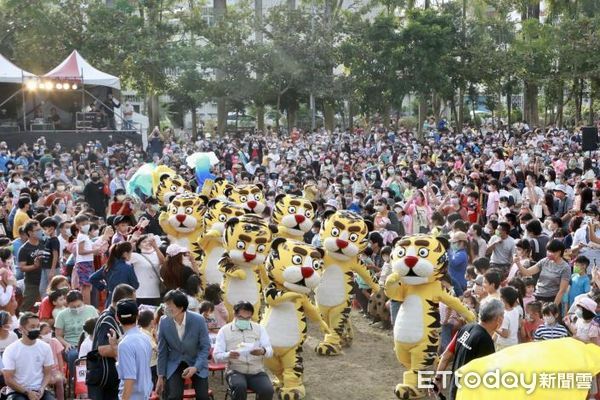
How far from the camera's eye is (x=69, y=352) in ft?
29.1

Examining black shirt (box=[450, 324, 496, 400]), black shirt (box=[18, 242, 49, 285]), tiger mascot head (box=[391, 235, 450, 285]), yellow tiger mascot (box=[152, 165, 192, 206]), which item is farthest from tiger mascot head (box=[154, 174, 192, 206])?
black shirt (box=[450, 324, 496, 400])

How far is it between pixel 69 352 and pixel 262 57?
2863cm

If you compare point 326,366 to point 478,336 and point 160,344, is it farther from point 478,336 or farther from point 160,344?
point 478,336

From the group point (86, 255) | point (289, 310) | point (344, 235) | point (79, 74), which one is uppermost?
point (79, 74)

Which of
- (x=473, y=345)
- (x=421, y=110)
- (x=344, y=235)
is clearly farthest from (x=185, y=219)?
(x=421, y=110)

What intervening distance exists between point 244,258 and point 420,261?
81.2 inches

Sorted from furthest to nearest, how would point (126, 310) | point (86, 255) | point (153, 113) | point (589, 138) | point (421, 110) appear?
point (153, 113) < point (421, 110) < point (589, 138) < point (86, 255) < point (126, 310)

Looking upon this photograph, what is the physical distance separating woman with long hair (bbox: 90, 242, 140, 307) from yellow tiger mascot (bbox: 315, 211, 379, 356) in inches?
87.7

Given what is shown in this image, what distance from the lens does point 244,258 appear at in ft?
33.4

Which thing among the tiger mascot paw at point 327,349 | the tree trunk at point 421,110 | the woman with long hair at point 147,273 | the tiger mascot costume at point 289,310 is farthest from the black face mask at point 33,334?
the tree trunk at point 421,110

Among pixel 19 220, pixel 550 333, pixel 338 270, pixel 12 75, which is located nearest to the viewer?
pixel 550 333

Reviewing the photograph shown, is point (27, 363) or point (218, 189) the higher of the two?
point (218, 189)

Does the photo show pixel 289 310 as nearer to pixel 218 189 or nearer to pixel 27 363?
pixel 27 363

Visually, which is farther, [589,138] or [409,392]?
[589,138]
